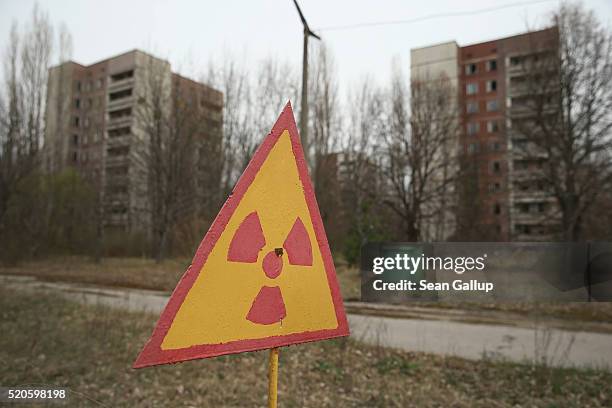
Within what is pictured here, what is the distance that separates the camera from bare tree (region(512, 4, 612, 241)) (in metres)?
17.3

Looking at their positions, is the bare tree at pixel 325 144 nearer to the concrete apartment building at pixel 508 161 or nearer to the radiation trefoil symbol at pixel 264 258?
the concrete apartment building at pixel 508 161

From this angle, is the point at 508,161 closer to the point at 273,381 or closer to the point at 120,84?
the point at 273,381

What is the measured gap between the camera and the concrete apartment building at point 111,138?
90.2 feet

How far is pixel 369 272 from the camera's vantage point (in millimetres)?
2404

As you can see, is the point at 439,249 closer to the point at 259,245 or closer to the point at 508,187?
the point at 259,245

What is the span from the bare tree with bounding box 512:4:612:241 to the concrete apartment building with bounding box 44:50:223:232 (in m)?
17.6

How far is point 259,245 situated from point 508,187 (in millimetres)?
22829

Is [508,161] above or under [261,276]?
above

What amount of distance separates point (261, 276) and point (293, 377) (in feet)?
13.8

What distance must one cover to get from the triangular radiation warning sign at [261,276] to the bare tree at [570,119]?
19.0 meters

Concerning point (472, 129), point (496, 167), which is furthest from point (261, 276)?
point (472, 129)

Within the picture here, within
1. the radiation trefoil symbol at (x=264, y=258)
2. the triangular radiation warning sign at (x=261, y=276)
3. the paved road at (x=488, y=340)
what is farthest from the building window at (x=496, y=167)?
the radiation trefoil symbol at (x=264, y=258)

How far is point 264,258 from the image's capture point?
1.68 m

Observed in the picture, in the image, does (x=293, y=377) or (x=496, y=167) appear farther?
(x=496, y=167)
